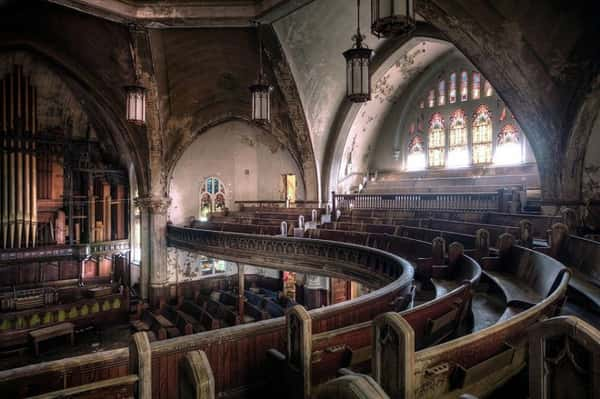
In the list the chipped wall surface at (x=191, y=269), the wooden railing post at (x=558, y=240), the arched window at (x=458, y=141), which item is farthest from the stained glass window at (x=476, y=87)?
the wooden railing post at (x=558, y=240)

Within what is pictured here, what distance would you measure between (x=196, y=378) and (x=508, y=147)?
14.3 m

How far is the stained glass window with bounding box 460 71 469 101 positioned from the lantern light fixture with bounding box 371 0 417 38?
38.4ft

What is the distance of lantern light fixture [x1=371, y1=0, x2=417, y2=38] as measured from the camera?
13.2ft

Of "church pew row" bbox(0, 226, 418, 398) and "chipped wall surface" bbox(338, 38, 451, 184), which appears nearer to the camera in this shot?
"church pew row" bbox(0, 226, 418, 398)

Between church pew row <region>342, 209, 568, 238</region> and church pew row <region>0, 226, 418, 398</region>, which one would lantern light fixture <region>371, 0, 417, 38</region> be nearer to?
church pew row <region>0, 226, 418, 398</region>

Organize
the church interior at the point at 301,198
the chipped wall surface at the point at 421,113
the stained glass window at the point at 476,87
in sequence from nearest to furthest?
the church interior at the point at 301,198 → the chipped wall surface at the point at 421,113 → the stained glass window at the point at 476,87

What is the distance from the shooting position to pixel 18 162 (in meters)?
12.7

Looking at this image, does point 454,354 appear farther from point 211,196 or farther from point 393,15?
point 211,196

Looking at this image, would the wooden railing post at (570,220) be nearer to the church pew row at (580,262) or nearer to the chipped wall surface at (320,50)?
the church pew row at (580,262)

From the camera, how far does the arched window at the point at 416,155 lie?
52.5 ft

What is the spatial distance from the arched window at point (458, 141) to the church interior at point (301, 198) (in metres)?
0.08

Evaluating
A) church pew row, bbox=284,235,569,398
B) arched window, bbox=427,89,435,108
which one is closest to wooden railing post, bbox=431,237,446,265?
church pew row, bbox=284,235,569,398

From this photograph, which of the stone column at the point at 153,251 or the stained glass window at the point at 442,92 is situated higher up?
the stained glass window at the point at 442,92

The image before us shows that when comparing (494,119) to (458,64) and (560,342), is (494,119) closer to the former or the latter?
(458,64)
